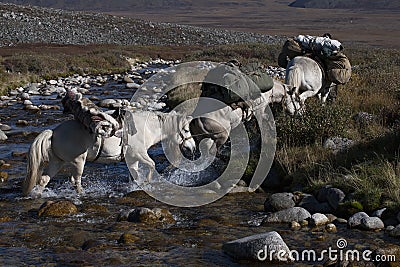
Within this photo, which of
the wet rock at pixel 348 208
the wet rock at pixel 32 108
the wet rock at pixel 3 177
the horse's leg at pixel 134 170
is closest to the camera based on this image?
the wet rock at pixel 348 208

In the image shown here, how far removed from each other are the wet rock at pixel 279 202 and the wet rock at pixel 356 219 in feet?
3.47

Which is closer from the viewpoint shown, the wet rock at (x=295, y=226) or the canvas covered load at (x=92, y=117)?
the wet rock at (x=295, y=226)

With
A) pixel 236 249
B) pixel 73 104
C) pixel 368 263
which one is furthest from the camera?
pixel 73 104

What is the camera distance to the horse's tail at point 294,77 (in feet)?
39.7

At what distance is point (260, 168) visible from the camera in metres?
9.64

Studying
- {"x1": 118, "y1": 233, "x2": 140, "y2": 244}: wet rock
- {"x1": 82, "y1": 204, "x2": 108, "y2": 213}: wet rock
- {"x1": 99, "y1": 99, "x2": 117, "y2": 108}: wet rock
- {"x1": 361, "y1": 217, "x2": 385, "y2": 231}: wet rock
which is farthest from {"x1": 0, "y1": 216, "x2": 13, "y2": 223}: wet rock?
{"x1": 99, "y1": 99, "x2": 117, "y2": 108}: wet rock

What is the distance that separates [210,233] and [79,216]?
198cm

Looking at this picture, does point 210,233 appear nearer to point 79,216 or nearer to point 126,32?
point 79,216

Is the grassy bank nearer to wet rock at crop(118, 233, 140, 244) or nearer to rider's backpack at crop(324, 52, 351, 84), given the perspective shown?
rider's backpack at crop(324, 52, 351, 84)

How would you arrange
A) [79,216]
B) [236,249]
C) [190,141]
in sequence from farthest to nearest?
[190,141], [79,216], [236,249]

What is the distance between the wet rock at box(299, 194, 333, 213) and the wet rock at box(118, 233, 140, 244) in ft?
8.19

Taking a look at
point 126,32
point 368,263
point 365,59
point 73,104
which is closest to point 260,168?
point 73,104

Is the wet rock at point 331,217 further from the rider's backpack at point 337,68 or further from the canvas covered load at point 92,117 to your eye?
the rider's backpack at point 337,68

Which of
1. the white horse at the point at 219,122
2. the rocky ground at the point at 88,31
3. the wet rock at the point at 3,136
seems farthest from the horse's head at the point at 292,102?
the rocky ground at the point at 88,31
